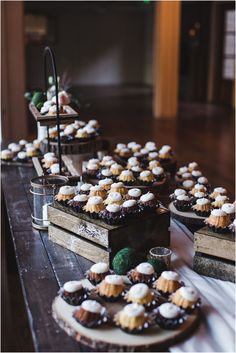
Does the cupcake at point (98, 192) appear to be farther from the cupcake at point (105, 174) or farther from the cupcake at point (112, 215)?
the cupcake at point (105, 174)

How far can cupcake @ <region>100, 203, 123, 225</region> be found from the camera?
5.46 ft

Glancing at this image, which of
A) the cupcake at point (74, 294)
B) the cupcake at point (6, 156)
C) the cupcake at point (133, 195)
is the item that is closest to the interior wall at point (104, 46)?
the cupcake at point (6, 156)

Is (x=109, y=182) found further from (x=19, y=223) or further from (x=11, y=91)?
(x=11, y=91)

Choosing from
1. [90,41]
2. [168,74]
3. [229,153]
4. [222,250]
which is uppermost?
[90,41]

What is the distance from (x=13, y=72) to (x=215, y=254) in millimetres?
5897

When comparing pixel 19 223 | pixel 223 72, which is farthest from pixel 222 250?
pixel 223 72

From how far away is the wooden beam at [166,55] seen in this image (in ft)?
28.6

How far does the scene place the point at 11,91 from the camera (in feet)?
23.0

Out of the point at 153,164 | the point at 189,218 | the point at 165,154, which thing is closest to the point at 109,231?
the point at 189,218

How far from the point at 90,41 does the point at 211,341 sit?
50.9ft

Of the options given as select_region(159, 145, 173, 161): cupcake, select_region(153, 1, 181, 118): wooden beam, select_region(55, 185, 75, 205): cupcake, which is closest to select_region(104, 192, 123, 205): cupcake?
select_region(55, 185, 75, 205): cupcake

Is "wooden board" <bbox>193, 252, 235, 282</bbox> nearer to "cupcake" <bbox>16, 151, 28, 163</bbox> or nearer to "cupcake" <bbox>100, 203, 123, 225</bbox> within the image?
"cupcake" <bbox>100, 203, 123, 225</bbox>

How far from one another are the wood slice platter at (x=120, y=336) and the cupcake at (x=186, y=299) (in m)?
0.02

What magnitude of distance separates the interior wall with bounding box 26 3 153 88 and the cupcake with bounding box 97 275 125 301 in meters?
14.6
